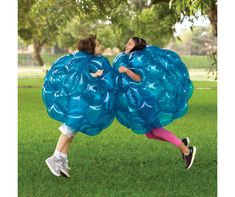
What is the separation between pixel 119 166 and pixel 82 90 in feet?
3.60

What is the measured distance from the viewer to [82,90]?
14.9 ft

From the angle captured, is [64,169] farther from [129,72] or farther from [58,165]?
[129,72]

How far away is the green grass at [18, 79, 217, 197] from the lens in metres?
4.58

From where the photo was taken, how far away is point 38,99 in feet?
44.8

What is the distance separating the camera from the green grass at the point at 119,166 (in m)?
4.58

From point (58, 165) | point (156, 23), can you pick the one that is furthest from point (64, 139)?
point (156, 23)

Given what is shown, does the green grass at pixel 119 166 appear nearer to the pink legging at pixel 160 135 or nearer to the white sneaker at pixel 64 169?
the white sneaker at pixel 64 169

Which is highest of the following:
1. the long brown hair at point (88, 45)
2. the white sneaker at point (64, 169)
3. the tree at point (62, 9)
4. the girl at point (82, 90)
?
the tree at point (62, 9)

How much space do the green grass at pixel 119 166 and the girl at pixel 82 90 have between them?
444mm

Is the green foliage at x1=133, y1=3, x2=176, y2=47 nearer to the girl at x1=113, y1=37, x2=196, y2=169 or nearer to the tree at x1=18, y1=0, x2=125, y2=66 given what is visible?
the tree at x1=18, y1=0, x2=125, y2=66

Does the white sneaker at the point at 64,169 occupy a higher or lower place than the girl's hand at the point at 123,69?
lower

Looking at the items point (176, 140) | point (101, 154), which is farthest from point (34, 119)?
point (176, 140)

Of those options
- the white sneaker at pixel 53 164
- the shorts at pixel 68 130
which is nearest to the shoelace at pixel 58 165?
the white sneaker at pixel 53 164

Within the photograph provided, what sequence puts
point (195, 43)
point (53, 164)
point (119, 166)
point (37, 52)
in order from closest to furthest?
1. point (53, 164)
2. point (119, 166)
3. point (195, 43)
4. point (37, 52)
